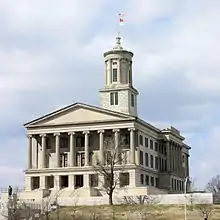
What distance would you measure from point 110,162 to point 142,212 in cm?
2312

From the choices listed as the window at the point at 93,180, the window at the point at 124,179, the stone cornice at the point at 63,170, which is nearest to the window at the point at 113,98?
the stone cornice at the point at 63,170

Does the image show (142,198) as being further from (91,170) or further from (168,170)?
(168,170)

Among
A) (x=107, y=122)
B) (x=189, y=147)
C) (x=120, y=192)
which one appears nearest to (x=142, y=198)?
(x=120, y=192)

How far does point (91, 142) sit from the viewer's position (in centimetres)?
12075

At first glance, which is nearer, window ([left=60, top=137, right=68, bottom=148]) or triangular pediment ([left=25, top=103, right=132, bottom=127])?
triangular pediment ([left=25, top=103, right=132, bottom=127])

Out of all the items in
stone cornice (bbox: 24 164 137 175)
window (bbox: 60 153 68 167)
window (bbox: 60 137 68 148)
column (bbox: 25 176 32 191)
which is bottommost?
column (bbox: 25 176 32 191)

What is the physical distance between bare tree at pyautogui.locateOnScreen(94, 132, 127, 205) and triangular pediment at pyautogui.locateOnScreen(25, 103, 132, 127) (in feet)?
13.3

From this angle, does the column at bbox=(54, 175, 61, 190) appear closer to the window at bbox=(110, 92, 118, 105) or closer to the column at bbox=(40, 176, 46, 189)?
the column at bbox=(40, 176, 46, 189)

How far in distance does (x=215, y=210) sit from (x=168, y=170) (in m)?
47.9

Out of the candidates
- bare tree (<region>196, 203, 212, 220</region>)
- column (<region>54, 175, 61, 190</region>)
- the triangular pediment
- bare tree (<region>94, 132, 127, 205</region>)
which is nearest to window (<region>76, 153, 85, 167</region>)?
bare tree (<region>94, 132, 127, 205</region>)

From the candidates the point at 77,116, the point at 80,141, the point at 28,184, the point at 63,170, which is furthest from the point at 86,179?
the point at 77,116

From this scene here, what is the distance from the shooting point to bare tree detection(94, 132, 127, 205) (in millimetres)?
105750

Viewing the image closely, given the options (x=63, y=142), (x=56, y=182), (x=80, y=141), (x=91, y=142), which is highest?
(x=80, y=141)

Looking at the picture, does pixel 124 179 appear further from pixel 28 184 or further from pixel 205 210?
pixel 205 210
